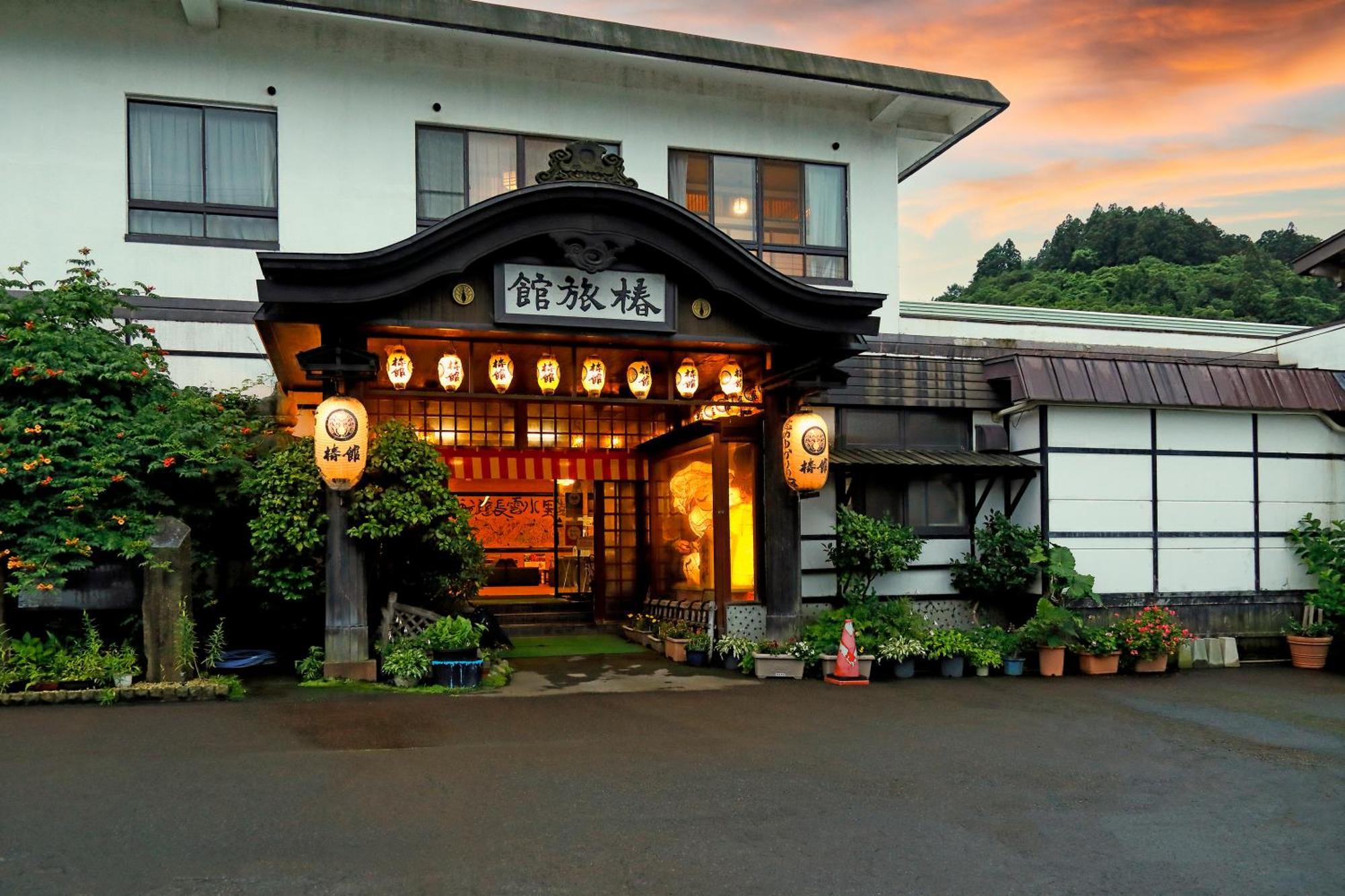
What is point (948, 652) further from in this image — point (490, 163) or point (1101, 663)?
point (490, 163)

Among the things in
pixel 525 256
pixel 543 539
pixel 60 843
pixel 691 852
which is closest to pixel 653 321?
pixel 525 256

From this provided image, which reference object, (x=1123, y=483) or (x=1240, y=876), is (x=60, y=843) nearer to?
(x=1240, y=876)

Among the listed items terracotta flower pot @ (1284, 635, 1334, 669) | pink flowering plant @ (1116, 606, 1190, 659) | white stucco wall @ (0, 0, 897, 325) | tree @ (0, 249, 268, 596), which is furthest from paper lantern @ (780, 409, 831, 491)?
terracotta flower pot @ (1284, 635, 1334, 669)

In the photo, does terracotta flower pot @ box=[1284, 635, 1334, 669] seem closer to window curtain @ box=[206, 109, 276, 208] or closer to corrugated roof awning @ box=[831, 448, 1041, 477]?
corrugated roof awning @ box=[831, 448, 1041, 477]

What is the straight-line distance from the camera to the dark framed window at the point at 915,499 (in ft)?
48.6

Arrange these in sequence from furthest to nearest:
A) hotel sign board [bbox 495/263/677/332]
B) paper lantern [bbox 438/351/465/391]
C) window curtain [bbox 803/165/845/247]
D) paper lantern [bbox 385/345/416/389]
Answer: window curtain [bbox 803/165/845/247], paper lantern [bbox 438/351/465/391], paper lantern [bbox 385/345/416/389], hotel sign board [bbox 495/263/677/332]

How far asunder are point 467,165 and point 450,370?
179 inches

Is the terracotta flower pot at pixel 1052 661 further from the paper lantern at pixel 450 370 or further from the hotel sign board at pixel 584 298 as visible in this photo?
the paper lantern at pixel 450 370

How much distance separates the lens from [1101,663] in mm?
13367

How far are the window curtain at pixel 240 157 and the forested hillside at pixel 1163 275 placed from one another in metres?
20.7

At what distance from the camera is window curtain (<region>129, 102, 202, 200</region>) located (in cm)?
1380

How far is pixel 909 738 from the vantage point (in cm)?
926

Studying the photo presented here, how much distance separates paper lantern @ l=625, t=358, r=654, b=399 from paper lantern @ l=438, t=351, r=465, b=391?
2282 mm

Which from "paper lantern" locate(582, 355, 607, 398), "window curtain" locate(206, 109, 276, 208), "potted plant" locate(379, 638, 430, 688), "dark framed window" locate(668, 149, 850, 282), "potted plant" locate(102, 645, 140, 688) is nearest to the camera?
"potted plant" locate(102, 645, 140, 688)
